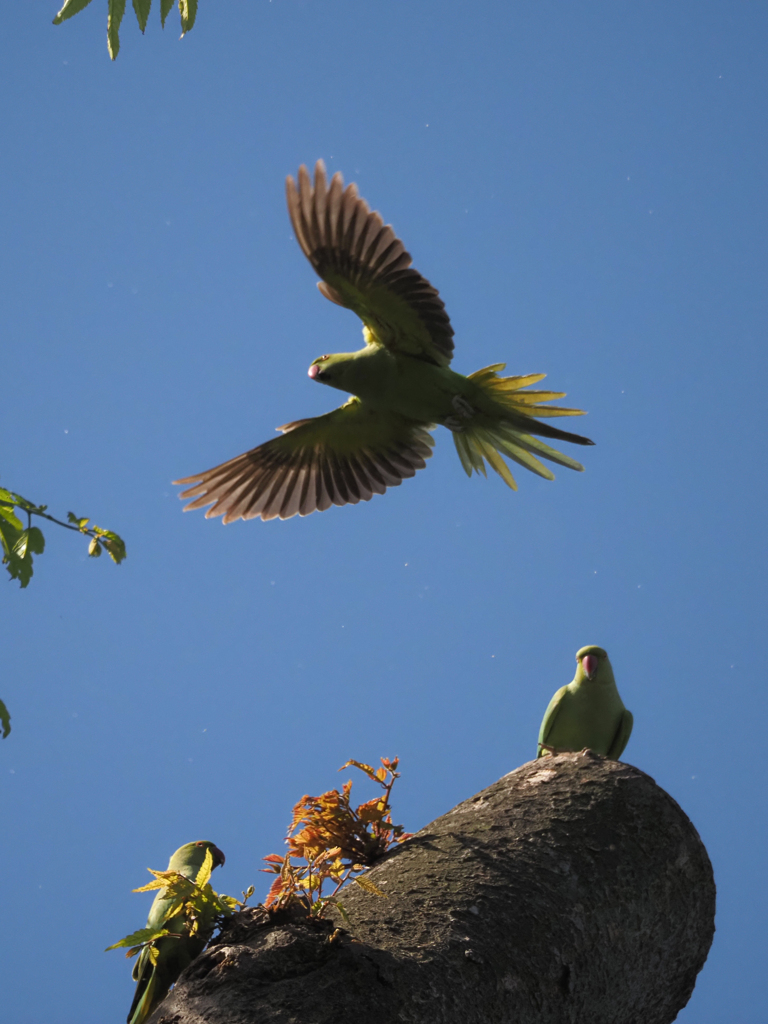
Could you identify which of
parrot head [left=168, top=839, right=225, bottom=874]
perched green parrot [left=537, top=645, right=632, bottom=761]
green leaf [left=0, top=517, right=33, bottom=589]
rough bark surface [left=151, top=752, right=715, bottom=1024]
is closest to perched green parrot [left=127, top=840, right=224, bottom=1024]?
parrot head [left=168, top=839, right=225, bottom=874]

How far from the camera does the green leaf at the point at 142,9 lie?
5.90ft

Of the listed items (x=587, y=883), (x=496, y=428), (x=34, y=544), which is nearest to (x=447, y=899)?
(x=587, y=883)

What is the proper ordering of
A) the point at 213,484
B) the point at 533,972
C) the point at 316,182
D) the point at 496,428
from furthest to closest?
the point at 213,484
the point at 496,428
the point at 316,182
the point at 533,972

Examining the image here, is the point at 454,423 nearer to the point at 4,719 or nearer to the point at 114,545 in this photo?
the point at 114,545

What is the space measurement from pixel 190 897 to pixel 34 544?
4.00ft

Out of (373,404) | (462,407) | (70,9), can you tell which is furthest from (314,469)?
(70,9)

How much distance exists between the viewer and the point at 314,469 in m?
4.13

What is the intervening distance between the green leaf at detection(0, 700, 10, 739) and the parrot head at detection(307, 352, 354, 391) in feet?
5.58

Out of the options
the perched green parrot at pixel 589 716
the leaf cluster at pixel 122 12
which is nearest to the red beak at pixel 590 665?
the perched green parrot at pixel 589 716

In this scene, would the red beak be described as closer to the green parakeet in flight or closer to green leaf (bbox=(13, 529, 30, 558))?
the green parakeet in flight

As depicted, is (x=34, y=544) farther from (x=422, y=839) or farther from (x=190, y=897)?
(x=422, y=839)

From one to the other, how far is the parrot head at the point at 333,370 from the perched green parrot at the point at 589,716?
165 cm

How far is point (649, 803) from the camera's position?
2.33 meters

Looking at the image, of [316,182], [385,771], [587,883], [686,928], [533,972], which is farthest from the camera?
[316,182]
